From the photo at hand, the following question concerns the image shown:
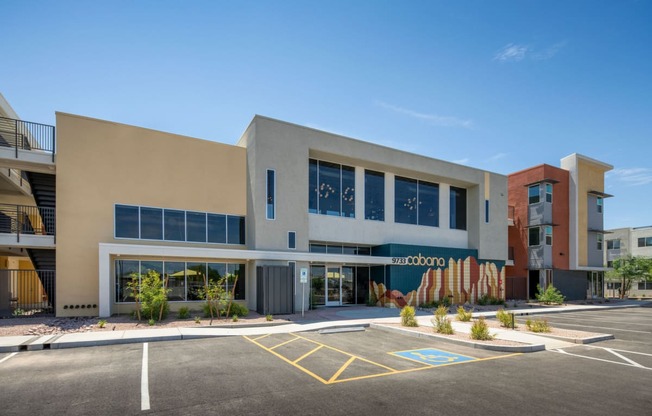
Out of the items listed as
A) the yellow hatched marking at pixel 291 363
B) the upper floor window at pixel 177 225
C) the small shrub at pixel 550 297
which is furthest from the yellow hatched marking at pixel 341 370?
the small shrub at pixel 550 297

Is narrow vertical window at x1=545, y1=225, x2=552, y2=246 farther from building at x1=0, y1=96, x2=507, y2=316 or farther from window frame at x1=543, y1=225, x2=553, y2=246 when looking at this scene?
building at x1=0, y1=96, x2=507, y2=316

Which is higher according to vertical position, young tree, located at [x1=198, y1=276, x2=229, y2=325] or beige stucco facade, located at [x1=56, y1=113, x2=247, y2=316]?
beige stucco facade, located at [x1=56, y1=113, x2=247, y2=316]

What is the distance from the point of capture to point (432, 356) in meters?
10.8

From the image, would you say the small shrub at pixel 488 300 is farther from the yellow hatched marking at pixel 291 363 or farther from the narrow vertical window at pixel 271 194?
the yellow hatched marking at pixel 291 363

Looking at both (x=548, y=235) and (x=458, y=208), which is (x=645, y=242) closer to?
(x=548, y=235)

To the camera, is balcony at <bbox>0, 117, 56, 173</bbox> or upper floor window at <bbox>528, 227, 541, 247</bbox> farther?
upper floor window at <bbox>528, 227, 541, 247</bbox>

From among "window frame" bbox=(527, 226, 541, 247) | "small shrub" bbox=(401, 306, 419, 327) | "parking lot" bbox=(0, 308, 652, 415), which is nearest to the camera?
"parking lot" bbox=(0, 308, 652, 415)

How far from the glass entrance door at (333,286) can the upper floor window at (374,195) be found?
412cm

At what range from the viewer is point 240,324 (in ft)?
51.7

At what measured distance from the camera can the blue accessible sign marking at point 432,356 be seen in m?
10.2

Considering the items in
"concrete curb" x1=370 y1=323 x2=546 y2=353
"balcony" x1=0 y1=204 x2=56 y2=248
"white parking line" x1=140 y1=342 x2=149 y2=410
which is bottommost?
"concrete curb" x1=370 y1=323 x2=546 y2=353

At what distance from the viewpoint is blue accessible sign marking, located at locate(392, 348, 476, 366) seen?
1020cm

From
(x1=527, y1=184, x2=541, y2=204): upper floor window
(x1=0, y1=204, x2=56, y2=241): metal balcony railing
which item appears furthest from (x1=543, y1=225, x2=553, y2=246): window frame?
(x1=0, y1=204, x2=56, y2=241): metal balcony railing

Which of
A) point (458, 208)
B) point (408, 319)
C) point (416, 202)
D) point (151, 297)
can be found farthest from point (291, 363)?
point (458, 208)
